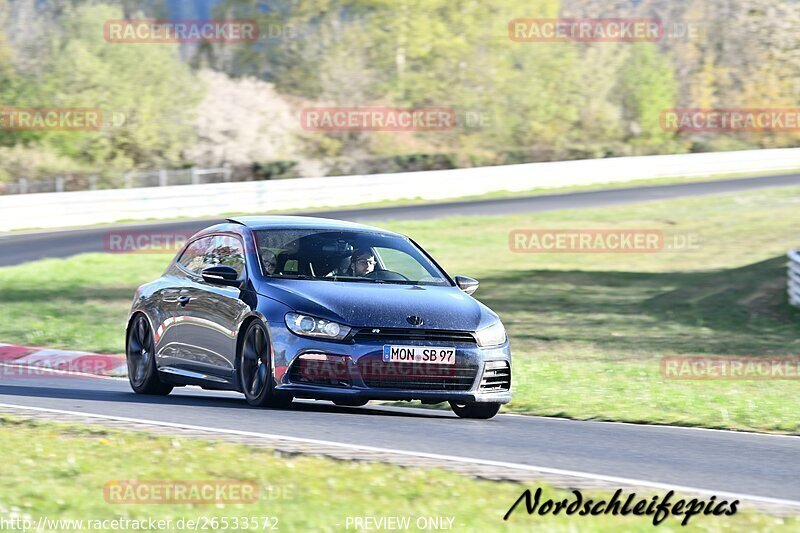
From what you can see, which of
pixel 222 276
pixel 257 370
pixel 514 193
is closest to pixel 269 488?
pixel 257 370

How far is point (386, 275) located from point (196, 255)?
202cm

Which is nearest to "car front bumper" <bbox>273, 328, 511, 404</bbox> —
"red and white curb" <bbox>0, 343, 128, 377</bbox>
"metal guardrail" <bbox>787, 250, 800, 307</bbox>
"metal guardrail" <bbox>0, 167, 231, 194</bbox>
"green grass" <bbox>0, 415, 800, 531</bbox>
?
"green grass" <bbox>0, 415, 800, 531</bbox>

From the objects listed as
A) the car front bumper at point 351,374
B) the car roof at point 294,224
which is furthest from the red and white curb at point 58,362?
the car front bumper at point 351,374

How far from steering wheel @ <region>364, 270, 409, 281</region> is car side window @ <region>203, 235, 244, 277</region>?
1.04 metres

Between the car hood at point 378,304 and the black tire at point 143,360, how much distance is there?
6.68 feet

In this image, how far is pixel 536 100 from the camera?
73.5 meters

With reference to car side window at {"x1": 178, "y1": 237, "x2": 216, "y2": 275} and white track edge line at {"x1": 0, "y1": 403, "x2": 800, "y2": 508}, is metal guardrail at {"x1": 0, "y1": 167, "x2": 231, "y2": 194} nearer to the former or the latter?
car side window at {"x1": 178, "y1": 237, "x2": 216, "y2": 275}

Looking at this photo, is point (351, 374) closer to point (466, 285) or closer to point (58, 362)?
point (466, 285)

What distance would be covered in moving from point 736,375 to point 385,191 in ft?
93.8

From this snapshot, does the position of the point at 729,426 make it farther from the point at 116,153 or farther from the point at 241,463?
the point at 116,153

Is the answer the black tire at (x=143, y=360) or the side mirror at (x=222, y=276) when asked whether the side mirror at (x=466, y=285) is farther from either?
the black tire at (x=143, y=360)

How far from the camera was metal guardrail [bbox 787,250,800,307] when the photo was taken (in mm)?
24219

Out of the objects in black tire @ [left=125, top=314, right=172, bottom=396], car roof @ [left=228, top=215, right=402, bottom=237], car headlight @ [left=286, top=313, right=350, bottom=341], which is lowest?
black tire @ [left=125, top=314, right=172, bottom=396]

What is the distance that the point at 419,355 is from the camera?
10.5m
